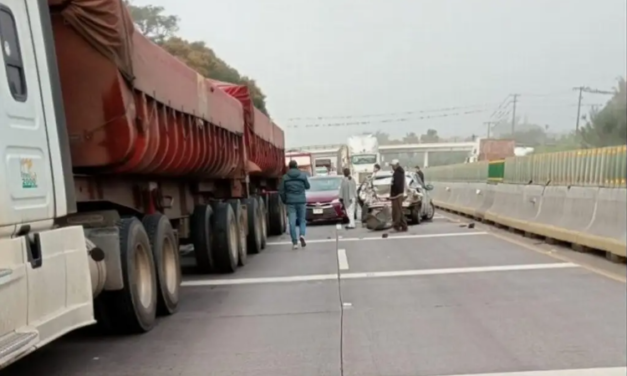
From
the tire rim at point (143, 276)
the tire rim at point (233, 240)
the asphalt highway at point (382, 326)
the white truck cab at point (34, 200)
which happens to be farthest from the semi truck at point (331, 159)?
the white truck cab at point (34, 200)

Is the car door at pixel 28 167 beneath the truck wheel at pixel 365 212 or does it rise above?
above

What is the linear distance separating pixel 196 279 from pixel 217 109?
272cm

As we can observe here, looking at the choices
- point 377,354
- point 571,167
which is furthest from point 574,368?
point 571,167

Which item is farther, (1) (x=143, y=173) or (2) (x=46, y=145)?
(1) (x=143, y=173)

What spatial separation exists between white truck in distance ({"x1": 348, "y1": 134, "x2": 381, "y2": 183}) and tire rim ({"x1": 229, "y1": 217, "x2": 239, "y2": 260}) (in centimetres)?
4284

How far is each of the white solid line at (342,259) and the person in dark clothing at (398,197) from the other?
4174 mm

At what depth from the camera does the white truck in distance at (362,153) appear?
→ 5639 centimetres

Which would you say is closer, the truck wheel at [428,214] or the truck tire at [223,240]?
the truck tire at [223,240]

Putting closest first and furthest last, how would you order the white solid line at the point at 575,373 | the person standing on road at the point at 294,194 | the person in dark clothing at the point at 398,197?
the white solid line at the point at 575,373 → the person standing on road at the point at 294,194 → the person in dark clothing at the point at 398,197

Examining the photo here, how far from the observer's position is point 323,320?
816 centimetres

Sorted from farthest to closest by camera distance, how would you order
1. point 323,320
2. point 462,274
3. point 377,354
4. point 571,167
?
point 571,167
point 462,274
point 323,320
point 377,354

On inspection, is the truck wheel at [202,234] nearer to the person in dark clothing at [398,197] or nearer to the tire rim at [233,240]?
the tire rim at [233,240]

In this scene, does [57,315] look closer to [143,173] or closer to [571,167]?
[143,173]

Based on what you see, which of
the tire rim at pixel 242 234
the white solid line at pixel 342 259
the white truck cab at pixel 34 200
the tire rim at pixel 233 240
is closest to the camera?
the white truck cab at pixel 34 200
